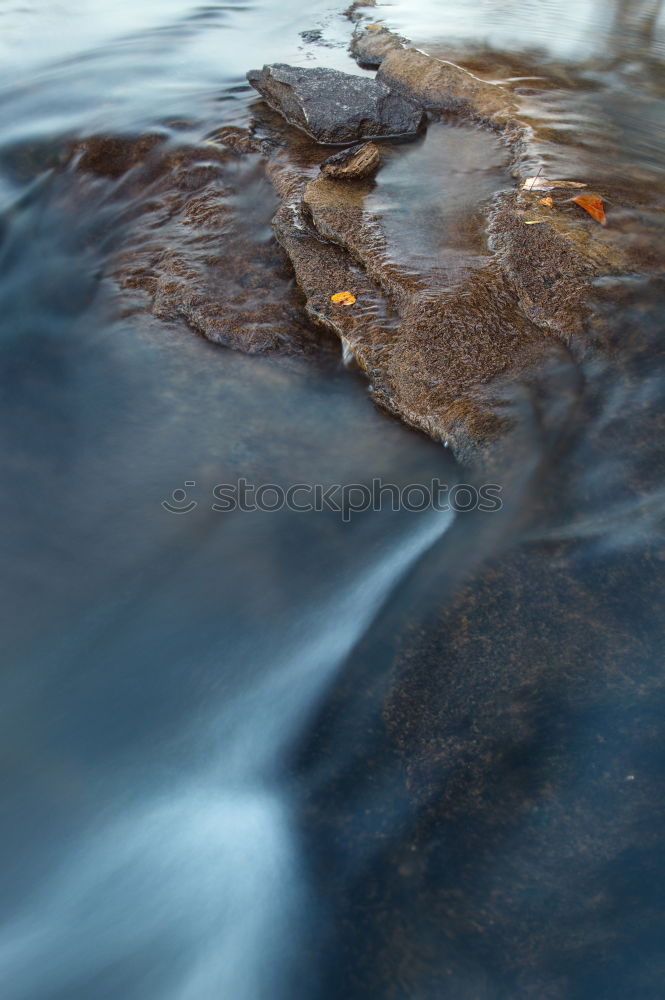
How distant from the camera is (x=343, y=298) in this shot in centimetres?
421

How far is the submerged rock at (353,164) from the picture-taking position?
16.8 ft

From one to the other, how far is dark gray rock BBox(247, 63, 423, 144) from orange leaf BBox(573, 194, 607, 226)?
2089 mm

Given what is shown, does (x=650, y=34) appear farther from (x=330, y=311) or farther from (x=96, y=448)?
(x=96, y=448)

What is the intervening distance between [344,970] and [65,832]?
3.62ft

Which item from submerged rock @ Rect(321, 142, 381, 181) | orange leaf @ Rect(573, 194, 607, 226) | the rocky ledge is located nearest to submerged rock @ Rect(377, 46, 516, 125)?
the rocky ledge

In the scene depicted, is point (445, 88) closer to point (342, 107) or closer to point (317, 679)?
point (342, 107)

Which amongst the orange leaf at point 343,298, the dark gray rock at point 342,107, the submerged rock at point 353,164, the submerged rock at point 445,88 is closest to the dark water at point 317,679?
the orange leaf at point 343,298

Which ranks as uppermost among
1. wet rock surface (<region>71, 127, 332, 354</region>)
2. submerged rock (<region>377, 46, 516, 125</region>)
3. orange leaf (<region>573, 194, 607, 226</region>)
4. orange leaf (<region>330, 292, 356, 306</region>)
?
orange leaf (<region>330, 292, 356, 306</region>)

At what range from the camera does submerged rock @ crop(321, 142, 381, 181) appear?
5.12 meters

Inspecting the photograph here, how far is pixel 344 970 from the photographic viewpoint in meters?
1.99

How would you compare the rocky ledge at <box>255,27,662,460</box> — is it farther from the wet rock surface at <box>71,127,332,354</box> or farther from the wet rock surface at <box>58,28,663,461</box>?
the wet rock surface at <box>71,127,332,354</box>

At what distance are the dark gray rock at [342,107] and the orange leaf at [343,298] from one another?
2626mm

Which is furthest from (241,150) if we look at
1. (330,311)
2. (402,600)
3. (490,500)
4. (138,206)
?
(402,600)

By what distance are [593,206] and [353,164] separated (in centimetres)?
178
